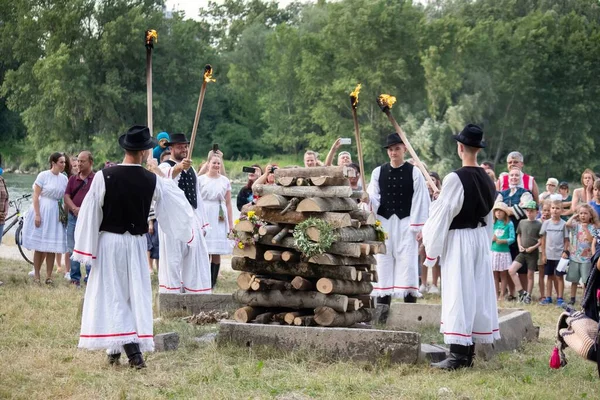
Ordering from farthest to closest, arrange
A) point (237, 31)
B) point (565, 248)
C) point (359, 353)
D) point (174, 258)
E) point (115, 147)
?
point (237, 31) < point (115, 147) < point (565, 248) < point (174, 258) < point (359, 353)

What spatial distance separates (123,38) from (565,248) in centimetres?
4655

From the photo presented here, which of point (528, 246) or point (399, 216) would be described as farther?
point (528, 246)

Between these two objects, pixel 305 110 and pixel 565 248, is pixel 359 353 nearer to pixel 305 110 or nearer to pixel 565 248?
pixel 565 248

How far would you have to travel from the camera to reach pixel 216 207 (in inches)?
511

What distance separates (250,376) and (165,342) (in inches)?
50.4

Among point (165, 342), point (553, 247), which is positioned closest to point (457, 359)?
→ point (165, 342)

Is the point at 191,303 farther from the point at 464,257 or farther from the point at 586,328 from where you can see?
the point at 586,328

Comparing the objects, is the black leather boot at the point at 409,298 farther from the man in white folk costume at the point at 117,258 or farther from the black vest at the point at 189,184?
the man in white folk costume at the point at 117,258

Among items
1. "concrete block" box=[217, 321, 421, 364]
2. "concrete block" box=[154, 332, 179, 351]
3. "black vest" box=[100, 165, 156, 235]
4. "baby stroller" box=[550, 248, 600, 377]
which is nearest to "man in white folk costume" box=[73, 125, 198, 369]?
"black vest" box=[100, 165, 156, 235]

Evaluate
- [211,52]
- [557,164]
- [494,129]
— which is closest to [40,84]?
[211,52]

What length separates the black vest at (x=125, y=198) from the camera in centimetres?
757

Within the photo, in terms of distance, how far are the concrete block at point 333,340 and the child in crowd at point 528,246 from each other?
5.60 metres

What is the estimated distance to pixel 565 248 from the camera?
495 inches

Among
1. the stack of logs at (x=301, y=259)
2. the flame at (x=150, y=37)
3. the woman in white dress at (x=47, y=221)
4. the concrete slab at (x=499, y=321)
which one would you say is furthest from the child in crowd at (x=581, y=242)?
the woman in white dress at (x=47, y=221)
